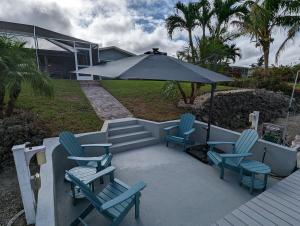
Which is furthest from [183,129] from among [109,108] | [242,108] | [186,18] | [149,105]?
[186,18]

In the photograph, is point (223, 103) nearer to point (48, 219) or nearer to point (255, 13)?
point (255, 13)

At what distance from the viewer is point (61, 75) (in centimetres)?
1778

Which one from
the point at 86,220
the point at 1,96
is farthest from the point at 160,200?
the point at 1,96

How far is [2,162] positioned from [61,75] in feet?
52.7

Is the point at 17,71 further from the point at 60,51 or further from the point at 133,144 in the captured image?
the point at 60,51

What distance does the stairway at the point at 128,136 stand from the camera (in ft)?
17.1

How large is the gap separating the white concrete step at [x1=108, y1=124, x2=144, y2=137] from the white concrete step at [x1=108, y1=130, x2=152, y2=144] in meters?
0.12

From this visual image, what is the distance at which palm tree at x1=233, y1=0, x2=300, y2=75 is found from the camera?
8816mm

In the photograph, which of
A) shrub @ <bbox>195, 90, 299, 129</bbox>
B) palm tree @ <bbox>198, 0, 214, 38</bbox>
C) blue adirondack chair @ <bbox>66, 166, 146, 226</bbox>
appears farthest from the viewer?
palm tree @ <bbox>198, 0, 214, 38</bbox>

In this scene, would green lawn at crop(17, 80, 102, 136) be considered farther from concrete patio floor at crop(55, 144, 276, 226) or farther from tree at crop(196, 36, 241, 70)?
tree at crop(196, 36, 241, 70)

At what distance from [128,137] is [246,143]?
10.2 ft

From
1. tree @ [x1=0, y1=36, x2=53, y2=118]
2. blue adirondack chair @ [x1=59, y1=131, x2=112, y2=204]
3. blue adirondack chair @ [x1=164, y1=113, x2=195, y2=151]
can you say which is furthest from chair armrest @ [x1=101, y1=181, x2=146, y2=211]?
tree @ [x1=0, y1=36, x2=53, y2=118]

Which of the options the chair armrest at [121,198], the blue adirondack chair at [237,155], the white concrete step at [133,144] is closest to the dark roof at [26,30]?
the white concrete step at [133,144]

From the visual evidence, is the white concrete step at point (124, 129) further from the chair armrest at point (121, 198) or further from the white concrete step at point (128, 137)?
the chair armrest at point (121, 198)
